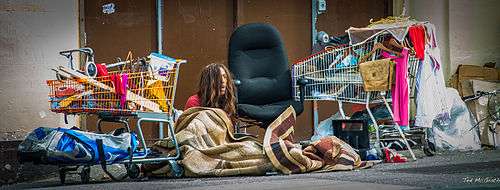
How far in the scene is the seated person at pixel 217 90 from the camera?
35.4ft

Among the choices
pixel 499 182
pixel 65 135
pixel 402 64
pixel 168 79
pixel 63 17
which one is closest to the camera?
pixel 499 182

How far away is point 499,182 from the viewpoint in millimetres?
8453

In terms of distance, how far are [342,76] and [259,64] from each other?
1.11m

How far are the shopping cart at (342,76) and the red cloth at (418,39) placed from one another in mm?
115

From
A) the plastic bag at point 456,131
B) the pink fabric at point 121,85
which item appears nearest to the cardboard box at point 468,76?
the plastic bag at point 456,131

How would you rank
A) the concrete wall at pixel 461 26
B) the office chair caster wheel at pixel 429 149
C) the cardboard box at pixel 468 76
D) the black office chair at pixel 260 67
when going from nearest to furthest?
1. the black office chair at pixel 260 67
2. the office chair caster wheel at pixel 429 149
3. the cardboard box at pixel 468 76
4. the concrete wall at pixel 461 26

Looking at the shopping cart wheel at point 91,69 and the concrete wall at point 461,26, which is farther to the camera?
the concrete wall at point 461,26

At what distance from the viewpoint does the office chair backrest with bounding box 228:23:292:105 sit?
38.7ft

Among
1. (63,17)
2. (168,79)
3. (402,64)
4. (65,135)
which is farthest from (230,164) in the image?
(63,17)

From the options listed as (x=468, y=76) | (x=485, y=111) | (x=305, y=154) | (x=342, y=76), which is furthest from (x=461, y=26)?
(x=305, y=154)

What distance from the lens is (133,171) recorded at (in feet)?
32.8

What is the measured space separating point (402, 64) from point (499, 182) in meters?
2.76

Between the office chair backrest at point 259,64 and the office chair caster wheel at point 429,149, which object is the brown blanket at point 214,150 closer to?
the office chair backrest at point 259,64

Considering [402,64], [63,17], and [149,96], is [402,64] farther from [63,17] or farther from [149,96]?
[63,17]
